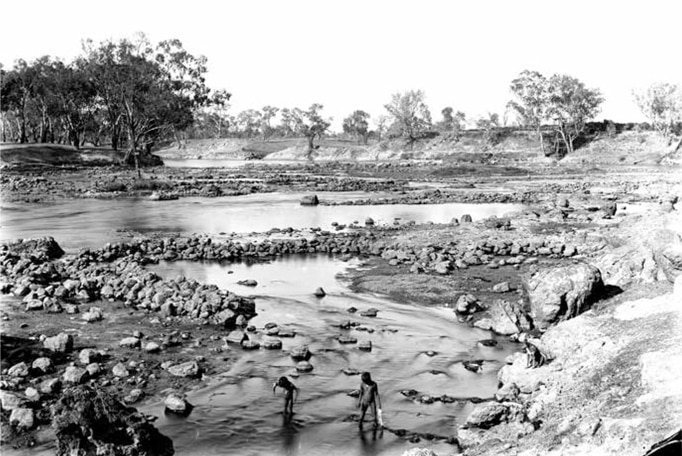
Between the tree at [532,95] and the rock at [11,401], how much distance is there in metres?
106

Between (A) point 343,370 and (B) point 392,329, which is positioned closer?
(A) point 343,370

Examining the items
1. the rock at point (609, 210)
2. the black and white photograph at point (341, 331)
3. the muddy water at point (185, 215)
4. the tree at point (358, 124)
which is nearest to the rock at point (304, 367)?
the black and white photograph at point (341, 331)

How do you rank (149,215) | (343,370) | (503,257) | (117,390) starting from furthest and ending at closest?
(149,215) < (503,257) < (343,370) < (117,390)

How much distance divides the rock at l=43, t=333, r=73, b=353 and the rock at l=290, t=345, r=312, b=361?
5252mm

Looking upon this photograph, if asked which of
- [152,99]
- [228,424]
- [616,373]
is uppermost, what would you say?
[152,99]

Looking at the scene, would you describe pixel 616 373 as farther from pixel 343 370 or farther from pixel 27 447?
pixel 27 447

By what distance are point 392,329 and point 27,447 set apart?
9.97 meters

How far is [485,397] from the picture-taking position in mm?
13617

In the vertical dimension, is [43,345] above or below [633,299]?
below

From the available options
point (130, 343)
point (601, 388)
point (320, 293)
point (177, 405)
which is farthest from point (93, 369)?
point (601, 388)

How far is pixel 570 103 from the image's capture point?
104625mm

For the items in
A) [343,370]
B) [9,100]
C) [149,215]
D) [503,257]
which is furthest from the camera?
[9,100]

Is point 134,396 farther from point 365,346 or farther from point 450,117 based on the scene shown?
point 450,117

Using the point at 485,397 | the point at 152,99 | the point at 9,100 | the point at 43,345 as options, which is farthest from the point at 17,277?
the point at 9,100
